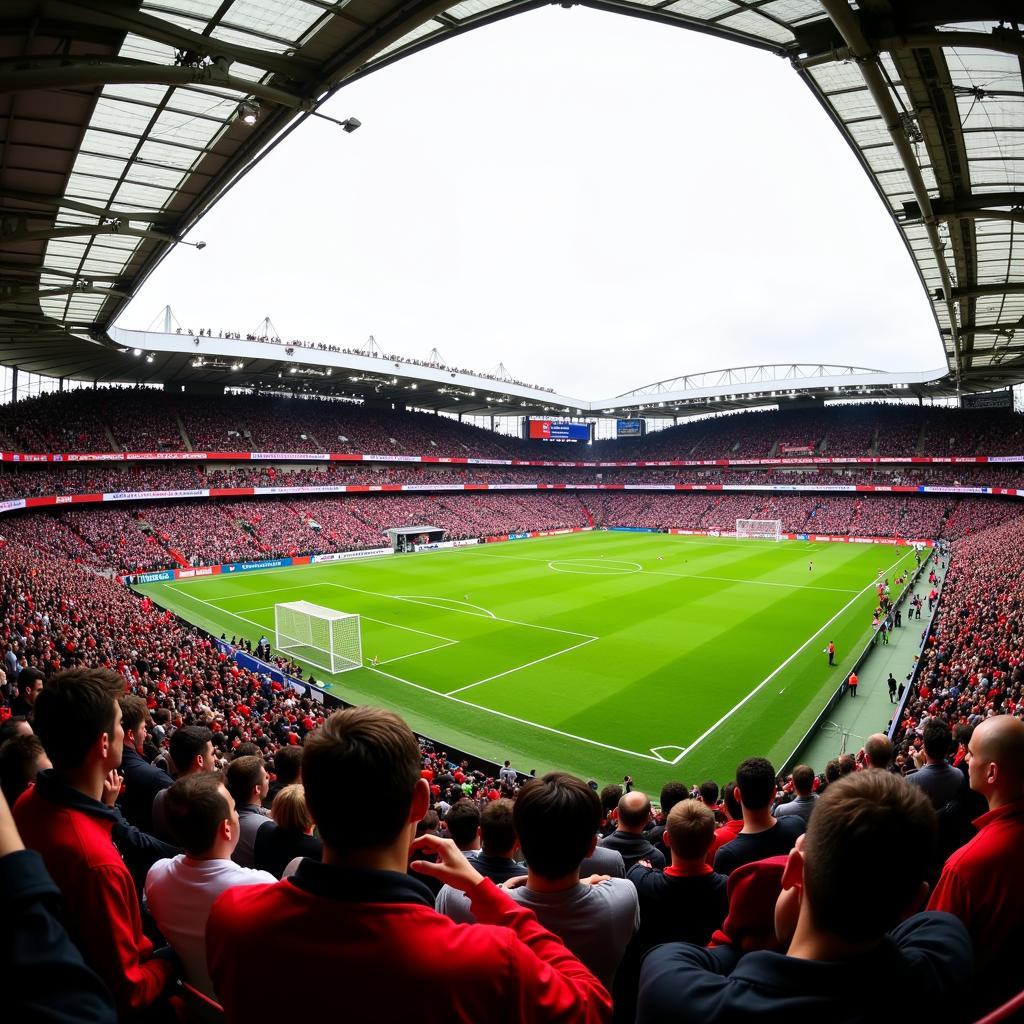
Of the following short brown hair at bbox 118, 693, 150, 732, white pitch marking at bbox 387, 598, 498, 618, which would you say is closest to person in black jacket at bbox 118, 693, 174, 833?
short brown hair at bbox 118, 693, 150, 732

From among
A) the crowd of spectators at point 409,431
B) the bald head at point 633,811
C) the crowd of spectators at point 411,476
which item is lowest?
the bald head at point 633,811

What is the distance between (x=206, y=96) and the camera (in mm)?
12773

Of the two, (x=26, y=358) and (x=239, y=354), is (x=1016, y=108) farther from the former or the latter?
(x=26, y=358)

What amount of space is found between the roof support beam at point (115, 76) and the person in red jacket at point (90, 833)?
9.31m

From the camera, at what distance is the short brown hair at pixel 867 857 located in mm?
1767

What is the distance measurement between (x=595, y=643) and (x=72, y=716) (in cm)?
2558

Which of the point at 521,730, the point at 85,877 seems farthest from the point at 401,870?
the point at 521,730

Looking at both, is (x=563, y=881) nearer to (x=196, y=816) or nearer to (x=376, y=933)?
(x=376, y=933)

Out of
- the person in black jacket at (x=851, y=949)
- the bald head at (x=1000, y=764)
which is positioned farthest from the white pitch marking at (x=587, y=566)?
the person in black jacket at (x=851, y=949)

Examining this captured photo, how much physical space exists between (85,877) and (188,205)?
1912 centimetres

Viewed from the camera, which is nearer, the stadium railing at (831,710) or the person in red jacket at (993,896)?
the person in red jacket at (993,896)

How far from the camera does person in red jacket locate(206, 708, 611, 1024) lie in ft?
5.33

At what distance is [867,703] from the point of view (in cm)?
2066

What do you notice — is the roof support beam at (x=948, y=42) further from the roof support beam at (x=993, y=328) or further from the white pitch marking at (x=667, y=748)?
the roof support beam at (x=993, y=328)
